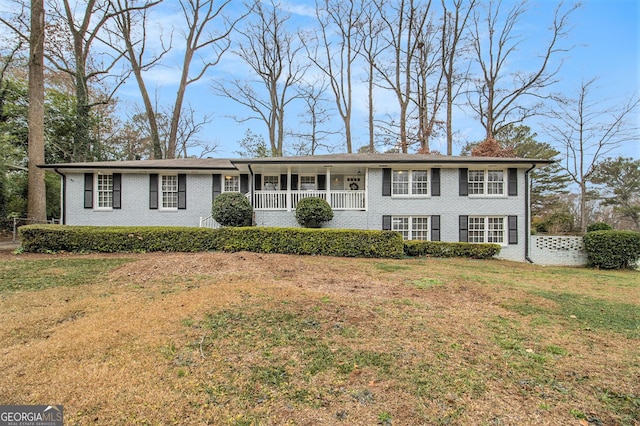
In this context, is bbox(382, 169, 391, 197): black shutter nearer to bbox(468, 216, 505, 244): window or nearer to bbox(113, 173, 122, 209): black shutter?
bbox(468, 216, 505, 244): window

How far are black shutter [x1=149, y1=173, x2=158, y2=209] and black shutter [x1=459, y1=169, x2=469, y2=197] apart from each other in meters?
13.4

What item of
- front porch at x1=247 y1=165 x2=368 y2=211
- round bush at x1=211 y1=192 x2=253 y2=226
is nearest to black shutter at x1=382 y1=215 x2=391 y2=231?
front porch at x1=247 y1=165 x2=368 y2=211

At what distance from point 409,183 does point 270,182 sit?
6.40 meters

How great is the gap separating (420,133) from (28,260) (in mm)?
21967

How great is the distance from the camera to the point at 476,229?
42.2 feet

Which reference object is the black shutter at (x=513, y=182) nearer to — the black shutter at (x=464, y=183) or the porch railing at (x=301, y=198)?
the black shutter at (x=464, y=183)

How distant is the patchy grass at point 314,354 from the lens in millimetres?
2162

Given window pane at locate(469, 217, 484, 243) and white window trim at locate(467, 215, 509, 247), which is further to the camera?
window pane at locate(469, 217, 484, 243)

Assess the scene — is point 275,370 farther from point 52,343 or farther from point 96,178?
point 96,178

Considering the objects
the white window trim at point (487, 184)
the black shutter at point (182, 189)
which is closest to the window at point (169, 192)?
the black shutter at point (182, 189)

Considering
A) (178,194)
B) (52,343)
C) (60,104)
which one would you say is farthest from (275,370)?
(60,104)

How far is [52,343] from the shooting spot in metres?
3.09

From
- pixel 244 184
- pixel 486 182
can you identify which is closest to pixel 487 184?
pixel 486 182

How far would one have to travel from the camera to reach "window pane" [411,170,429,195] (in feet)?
42.4
